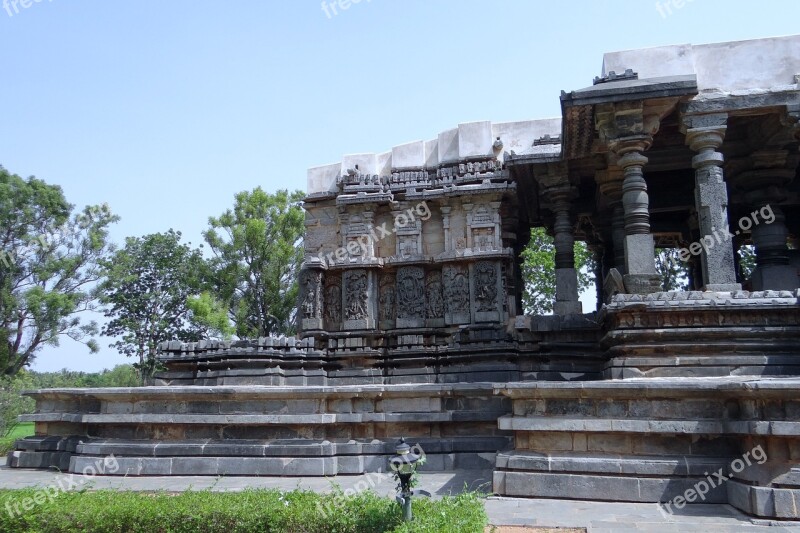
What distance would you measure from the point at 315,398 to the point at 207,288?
937 inches

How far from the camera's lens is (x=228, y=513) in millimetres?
5109

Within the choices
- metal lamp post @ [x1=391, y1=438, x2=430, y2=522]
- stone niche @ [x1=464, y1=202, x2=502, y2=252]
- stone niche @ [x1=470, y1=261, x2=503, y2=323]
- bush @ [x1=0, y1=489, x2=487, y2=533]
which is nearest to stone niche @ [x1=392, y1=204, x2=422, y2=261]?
stone niche @ [x1=464, y1=202, x2=502, y2=252]

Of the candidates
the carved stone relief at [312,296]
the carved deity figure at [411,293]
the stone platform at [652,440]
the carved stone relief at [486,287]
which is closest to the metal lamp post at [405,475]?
the stone platform at [652,440]

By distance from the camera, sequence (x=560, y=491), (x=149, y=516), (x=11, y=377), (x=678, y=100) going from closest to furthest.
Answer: (x=149, y=516) < (x=560, y=491) < (x=678, y=100) < (x=11, y=377)

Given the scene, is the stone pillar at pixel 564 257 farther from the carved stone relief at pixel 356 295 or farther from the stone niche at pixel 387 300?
the carved stone relief at pixel 356 295

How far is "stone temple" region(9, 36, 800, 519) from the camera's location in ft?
22.1

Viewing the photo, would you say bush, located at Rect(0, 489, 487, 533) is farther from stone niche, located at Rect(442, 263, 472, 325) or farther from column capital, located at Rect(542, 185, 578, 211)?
column capital, located at Rect(542, 185, 578, 211)

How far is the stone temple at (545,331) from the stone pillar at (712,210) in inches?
1.3

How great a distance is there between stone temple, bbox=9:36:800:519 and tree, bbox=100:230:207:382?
20559mm

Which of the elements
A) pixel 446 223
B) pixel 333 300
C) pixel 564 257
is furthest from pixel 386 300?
pixel 564 257

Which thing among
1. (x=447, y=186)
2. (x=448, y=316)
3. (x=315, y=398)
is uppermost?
(x=447, y=186)

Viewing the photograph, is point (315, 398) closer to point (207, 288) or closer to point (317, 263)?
point (317, 263)

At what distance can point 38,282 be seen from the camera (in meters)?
29.5

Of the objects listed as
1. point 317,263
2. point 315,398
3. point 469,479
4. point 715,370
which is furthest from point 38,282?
point 715,370
